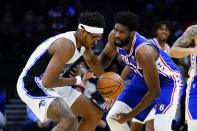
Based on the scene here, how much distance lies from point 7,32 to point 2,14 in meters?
1.17

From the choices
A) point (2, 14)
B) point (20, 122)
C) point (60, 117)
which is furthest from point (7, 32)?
point (60, 117)

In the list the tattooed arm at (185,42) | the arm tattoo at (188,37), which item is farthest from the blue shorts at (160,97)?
the arm tattoo at (188,37)

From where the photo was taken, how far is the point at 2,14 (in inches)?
453

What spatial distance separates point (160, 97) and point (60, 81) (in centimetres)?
129

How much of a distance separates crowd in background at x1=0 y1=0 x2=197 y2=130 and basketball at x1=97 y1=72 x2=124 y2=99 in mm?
3544

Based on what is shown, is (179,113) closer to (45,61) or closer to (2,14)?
(45,61)

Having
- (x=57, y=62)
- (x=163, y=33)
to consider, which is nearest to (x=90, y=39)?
(x=57, y=62)

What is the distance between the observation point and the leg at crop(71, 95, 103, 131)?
5.06 m

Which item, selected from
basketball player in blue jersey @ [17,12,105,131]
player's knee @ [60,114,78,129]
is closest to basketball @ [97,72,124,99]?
basketball player in blue jersey @ [17,12,105,131]

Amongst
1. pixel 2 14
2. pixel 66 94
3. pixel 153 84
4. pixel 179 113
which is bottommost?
pixel 179 113

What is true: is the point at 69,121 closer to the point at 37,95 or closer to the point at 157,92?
the point at 37,95

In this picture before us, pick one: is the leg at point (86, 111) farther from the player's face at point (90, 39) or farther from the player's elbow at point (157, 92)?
the player's elbow at point (157, 92)

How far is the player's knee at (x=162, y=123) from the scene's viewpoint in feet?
15.6

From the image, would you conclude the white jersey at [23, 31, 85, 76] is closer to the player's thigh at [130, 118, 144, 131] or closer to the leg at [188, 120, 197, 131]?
the player's thigh at [130, 118, 144, 131]
